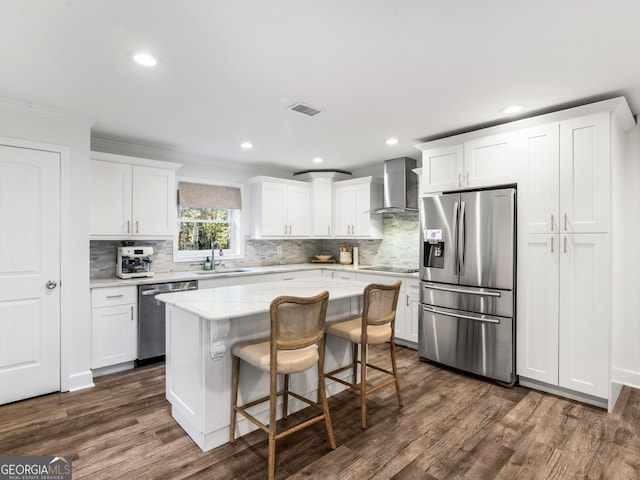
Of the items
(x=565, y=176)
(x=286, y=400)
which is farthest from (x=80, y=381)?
(x=565, y=176)

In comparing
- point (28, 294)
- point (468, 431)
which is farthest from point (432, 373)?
point (28, 294)

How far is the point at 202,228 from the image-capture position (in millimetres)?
4988

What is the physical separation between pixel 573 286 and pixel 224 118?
341 centimetres

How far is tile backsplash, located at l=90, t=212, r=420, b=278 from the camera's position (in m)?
4.02

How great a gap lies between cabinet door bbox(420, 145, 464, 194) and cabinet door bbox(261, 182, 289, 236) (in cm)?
229

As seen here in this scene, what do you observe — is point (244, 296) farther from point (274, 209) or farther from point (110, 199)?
point (274, 209)

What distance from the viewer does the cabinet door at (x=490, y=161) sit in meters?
3.22

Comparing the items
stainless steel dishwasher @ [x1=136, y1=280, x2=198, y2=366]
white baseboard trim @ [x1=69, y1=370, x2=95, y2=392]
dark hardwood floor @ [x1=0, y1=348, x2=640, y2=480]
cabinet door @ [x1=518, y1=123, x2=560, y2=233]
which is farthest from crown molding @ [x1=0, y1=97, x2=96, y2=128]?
cabinet door @ [x1=518, y1=123, x2=560, y2=233]

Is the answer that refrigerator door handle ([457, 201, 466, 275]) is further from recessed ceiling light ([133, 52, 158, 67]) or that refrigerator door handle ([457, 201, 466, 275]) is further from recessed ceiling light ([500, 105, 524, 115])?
recessed ceiling light ([133, 52, 158, 67])

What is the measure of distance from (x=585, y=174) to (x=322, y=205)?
11.7 feet

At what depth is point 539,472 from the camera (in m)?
2.04

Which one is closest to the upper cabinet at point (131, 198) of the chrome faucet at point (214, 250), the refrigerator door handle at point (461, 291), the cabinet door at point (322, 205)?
the chrome faucet at point (214, 250)

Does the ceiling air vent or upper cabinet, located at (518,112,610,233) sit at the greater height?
the ceiling air vent

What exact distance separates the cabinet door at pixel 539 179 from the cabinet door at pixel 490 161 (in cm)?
8
